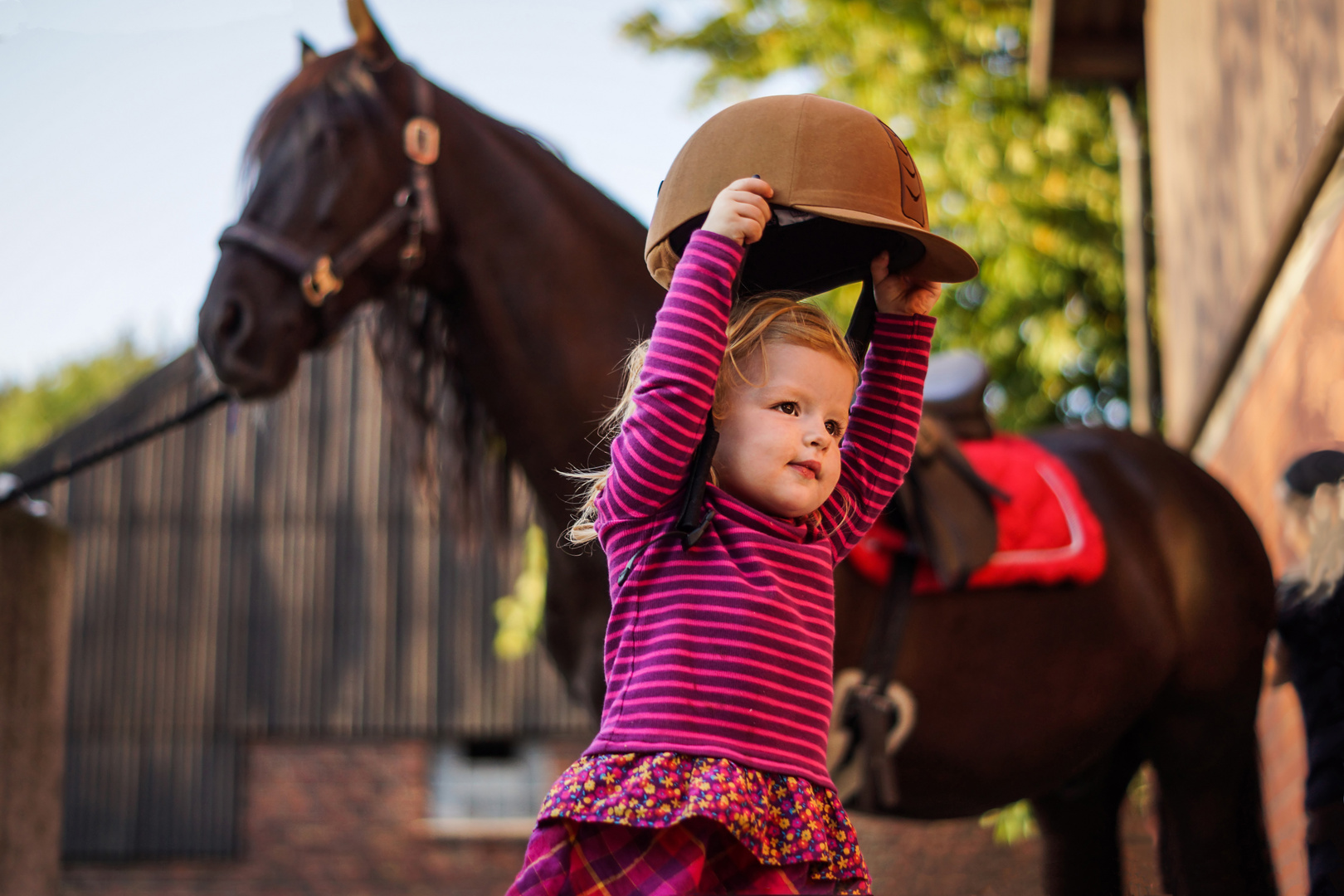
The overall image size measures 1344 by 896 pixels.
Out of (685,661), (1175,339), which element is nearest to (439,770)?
(1175,339)

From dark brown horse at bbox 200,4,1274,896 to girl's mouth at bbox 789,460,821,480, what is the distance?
73 cm

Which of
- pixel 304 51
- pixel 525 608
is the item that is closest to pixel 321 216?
pixel 304 51

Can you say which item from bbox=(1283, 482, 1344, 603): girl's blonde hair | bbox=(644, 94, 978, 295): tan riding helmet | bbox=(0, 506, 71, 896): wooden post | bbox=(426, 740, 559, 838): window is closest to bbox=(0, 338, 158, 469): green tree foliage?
bbox=(426, 740, 559, 838): window

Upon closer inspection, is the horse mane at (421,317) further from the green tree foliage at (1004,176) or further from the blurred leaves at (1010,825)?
the green tree foliage at (1004,176)

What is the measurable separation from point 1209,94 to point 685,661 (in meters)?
4.17

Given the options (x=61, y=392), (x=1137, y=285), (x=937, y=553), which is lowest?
(x=937, y=553)

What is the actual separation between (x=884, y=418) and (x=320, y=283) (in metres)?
1.28

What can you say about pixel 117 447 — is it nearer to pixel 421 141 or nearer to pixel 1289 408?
pixel 421 141

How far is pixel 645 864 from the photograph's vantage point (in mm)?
1232

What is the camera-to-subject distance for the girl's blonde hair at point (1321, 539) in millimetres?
2105

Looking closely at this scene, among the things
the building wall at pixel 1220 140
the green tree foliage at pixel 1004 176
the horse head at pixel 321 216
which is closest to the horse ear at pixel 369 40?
the horse head at pixel 321 216

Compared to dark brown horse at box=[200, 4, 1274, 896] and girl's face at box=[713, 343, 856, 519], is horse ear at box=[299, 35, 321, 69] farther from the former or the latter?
girl's face at box=[713, 343, 856, 519]

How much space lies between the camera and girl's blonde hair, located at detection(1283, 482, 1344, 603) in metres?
2.11

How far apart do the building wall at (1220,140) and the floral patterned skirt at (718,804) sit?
2.09m
